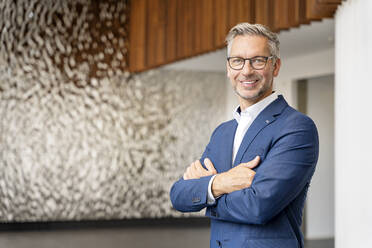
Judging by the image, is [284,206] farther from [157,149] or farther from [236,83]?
[157,149]

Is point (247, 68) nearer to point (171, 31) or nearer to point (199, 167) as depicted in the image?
point (199, 167)

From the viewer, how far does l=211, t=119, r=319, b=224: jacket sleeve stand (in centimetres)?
162

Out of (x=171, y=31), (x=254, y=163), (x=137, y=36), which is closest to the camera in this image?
(x=254, y=163)

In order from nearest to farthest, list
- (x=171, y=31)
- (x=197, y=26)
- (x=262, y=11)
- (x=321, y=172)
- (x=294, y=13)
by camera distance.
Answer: (x=294, y=13) < (x=262, y=11) < (x=197, y=26) < (x=171, y=31) < (x=321, y=172)

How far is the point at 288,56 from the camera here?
7375 millimetres

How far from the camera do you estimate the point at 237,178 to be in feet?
5.69

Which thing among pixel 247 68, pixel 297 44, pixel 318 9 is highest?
pixel 318 9

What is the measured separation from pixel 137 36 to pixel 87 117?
4.81 ft

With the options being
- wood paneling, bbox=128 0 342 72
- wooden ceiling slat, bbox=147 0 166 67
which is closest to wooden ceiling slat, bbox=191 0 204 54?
wood paneling, bbox=128 0 342 72

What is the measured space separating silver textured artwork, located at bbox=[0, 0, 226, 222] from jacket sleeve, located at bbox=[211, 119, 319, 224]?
6.56 meters

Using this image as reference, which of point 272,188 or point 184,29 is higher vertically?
point 184,29

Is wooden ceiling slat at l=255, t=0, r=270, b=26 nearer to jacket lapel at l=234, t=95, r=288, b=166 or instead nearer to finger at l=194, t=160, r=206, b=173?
finger at l=194, t=160, r=206, b=173
